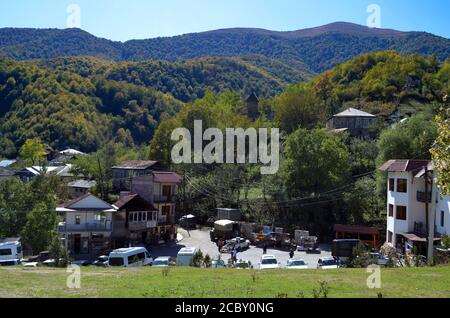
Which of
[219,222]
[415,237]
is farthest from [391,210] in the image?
[219,222]

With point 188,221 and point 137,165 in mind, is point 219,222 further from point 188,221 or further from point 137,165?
point 137,165

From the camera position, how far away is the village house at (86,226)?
42812 millimetres

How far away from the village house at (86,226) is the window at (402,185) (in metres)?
22.6

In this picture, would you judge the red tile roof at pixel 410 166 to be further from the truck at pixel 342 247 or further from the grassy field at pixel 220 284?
the grassy field at pixel 220 284

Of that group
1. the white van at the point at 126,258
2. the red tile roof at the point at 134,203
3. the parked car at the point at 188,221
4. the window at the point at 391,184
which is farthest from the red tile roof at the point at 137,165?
the white van at the point at 126,258

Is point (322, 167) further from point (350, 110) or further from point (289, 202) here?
point (350, 110)

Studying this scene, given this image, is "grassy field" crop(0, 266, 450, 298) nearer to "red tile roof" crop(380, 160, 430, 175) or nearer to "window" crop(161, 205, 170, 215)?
"red tile roof" crop(380, 160, 430, 175)

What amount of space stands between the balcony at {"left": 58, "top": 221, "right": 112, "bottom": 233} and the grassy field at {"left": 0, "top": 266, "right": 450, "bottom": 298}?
972 inches

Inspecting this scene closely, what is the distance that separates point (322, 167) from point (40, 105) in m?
89.9

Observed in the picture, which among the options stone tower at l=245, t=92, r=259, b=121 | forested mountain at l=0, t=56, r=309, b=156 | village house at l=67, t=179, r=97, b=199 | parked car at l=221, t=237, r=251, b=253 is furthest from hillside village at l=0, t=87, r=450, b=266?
forested mountain at l=0, t=56, r=309, b=156

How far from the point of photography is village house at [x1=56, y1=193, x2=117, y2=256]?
42.8 meters

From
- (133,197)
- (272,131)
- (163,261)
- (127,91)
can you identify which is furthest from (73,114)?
(163,261)

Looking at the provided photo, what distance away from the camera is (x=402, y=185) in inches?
1553

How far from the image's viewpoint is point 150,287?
48.1 ft
